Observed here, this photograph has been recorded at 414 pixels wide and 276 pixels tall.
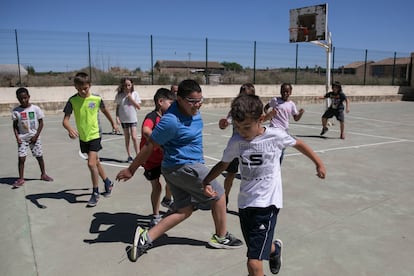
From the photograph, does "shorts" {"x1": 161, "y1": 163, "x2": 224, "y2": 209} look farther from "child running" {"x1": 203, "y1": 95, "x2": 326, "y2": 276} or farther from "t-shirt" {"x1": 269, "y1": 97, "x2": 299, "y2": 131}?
"t-shirt" {"x1": 269, "y1": 97, "x2": 299, "y2": 131}

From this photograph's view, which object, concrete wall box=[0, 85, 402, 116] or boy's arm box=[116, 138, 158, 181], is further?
concrete wall box=[0, 85, 402, 116]

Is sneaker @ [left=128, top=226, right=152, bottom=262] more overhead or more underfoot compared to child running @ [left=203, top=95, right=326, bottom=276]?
more underfoot

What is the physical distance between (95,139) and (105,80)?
16430 mm

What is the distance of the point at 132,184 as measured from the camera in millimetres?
5820

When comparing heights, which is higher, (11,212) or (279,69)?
(279,69)

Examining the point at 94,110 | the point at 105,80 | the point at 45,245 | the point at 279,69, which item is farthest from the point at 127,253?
the point at 279,69

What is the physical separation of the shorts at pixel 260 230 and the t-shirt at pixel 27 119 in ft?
14.4

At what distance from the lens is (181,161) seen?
334 centimetres

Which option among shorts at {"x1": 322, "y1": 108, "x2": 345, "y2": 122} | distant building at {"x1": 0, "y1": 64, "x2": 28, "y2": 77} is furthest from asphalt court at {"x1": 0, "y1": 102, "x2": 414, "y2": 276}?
distant building at {"x1": 0, "y1": 64, "x2": 28, "y2": 77}

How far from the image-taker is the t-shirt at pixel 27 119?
5.66 m

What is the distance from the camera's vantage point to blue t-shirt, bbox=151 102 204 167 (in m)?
3.17

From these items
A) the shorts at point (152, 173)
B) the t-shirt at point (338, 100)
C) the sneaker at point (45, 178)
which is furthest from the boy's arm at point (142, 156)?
the t-shirt at point (338, 100)

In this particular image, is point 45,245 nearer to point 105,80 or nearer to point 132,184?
point 132,184

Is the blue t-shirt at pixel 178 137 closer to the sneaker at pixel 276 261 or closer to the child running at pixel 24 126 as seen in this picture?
the sneaker at pixel 276 261
